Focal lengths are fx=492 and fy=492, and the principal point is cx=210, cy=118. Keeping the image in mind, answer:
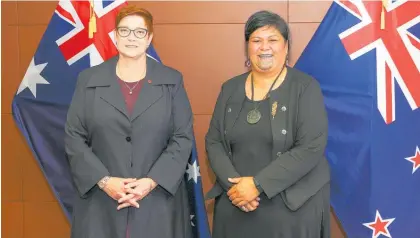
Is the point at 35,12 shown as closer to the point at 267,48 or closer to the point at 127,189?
the point at 127,189

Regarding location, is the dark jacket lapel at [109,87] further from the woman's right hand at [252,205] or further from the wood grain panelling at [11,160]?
the wood grain panelling at [11,160]

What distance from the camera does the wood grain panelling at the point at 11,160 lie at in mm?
3021

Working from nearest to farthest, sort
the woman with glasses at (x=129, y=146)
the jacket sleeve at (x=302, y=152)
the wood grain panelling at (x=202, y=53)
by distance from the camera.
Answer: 1. the jacket sleeve at (x=302, y=152)
2. the woman with glasses at (x=129, y=146)
3. the wood grain panelling at (x=202, y=53)

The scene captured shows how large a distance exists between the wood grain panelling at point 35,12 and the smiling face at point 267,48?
4.61 ft

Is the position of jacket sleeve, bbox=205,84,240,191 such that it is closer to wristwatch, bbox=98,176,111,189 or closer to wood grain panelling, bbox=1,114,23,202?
wristwatch, bbox=98,176,111,189

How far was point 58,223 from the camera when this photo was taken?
3045 mm

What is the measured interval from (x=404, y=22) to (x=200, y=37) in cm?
111

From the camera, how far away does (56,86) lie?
9.10 feet

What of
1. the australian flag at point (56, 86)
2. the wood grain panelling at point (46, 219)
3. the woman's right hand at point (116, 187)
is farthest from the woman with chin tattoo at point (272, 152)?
the wood grain panelling at point (46, 219)

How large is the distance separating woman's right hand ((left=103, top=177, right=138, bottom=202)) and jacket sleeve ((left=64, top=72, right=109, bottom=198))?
0.04 m

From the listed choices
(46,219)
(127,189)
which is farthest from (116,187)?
(46,219)

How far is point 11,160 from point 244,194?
1716 millimetres

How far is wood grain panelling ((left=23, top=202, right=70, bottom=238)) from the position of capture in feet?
9.96

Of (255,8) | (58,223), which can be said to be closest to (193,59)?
(255,8)
